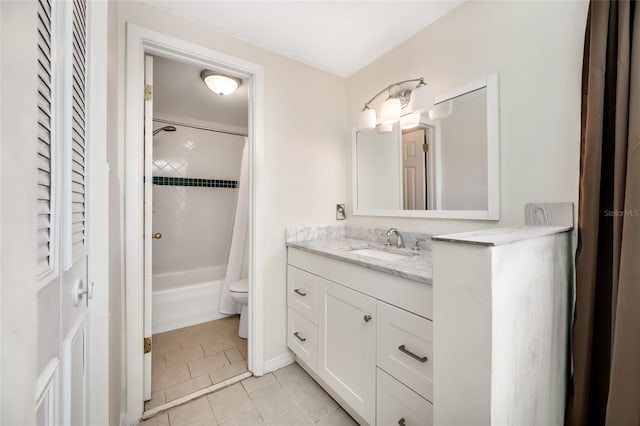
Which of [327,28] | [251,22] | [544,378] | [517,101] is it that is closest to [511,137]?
[517,101]

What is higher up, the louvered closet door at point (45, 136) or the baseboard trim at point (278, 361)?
the louvered closet door at point (45, 136)

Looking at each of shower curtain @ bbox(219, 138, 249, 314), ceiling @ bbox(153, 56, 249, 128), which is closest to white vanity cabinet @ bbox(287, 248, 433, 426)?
shower curtain @ bbox(219, 138, 249, 314)

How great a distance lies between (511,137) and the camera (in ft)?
4.13

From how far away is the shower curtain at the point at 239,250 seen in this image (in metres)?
2.71

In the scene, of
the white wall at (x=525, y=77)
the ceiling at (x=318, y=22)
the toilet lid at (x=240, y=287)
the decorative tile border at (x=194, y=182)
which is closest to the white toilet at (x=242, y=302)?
the toilet lid at (x=240, y=287)

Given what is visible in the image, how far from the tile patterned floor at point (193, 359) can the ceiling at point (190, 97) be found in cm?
212

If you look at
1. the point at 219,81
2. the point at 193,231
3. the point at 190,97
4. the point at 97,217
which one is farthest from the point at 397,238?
the point at 193,231

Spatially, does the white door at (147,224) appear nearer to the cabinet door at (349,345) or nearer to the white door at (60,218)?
the white door at (60,218)

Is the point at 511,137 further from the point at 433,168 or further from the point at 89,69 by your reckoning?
the point at 89,69

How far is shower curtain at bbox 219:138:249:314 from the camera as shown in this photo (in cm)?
271

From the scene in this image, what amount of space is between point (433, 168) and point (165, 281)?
287 centimetres

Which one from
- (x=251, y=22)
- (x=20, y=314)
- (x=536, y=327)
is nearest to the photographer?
(x=20, y=314)

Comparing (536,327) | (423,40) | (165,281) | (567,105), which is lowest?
(165,281)

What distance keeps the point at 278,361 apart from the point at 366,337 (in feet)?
3.04
